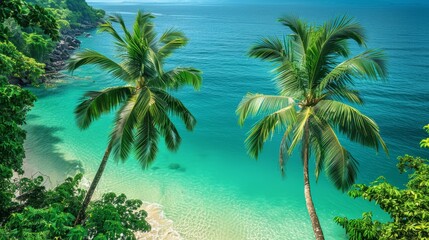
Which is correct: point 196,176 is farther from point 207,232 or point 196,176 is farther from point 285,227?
point 285,227

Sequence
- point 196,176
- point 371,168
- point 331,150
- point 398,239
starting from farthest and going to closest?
point 371,168
point 196,176
point 331,150
point 398,239

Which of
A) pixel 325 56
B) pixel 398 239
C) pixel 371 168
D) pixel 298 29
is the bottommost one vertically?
pixel 371 168

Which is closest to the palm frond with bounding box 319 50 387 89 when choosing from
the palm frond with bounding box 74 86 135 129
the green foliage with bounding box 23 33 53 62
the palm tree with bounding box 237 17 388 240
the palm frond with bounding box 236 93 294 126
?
the palm tree with bounding box 237 17 388 240

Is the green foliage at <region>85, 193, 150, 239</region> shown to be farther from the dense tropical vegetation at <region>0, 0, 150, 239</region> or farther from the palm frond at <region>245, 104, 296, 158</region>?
the palm frond at <region>245, 104, 296, 158</region>

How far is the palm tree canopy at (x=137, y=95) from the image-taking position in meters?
10.3

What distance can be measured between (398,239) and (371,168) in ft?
50.1

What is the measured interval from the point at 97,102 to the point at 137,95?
4.73ft

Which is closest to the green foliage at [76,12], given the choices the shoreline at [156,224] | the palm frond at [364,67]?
the shoreline at [156,224]

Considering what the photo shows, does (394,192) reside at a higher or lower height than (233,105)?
higher

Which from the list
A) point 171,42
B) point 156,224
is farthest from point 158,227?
point 171,42

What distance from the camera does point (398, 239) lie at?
25.2ft

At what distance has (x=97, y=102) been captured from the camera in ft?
35.0

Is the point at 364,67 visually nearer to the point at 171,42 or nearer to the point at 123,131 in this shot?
the point at 171,42

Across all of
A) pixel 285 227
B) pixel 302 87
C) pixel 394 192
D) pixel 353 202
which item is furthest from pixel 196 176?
pixel 394 192
